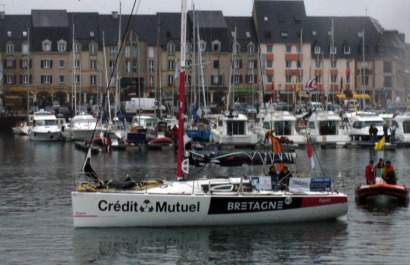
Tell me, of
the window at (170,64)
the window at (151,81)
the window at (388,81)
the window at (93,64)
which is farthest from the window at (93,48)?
the window at (388,81)

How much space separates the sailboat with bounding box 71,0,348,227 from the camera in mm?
→ 39825

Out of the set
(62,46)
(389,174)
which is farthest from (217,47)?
(389,174)

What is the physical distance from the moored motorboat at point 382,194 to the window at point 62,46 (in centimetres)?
11528

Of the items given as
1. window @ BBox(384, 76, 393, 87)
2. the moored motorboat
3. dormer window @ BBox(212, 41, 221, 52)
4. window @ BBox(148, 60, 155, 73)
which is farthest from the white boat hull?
dormer window @ BBox(212, 41, 221, 52)

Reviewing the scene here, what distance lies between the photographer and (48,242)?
39094 millimetres

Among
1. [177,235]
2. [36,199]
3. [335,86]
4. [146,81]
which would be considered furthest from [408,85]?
[177,235]

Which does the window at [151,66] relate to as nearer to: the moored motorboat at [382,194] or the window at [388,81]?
the window at [388,81]

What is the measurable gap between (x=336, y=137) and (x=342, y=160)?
1638 cm

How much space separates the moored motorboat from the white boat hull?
20.2ft

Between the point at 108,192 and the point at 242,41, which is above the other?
the point at 242,41

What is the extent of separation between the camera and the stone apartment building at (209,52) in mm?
157125

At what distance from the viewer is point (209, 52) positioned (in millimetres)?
156750

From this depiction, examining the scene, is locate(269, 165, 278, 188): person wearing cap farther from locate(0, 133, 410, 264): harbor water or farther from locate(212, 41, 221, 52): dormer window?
locate(212, 41, 221, 52): dormer window

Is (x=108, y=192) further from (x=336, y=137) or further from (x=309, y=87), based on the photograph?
(x=309, y=87)
